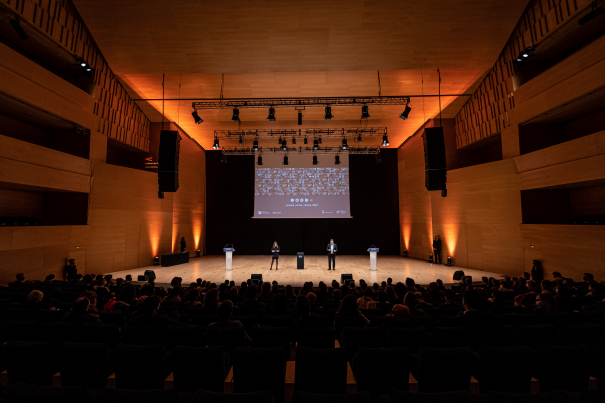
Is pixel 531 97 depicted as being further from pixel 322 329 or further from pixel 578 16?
pixel 322 329

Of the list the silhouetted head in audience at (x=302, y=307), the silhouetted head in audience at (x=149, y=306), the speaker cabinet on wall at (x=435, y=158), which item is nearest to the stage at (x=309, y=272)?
the speaker cabinet on wall at (x=435, y=158)

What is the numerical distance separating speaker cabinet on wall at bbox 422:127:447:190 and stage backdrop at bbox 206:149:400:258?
29.8 ft

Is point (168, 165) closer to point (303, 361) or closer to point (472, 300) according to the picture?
point (303, 361)

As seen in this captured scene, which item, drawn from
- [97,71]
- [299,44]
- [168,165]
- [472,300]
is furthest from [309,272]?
[97,71]

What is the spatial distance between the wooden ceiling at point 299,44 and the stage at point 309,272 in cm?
723

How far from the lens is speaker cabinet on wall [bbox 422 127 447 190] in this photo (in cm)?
855

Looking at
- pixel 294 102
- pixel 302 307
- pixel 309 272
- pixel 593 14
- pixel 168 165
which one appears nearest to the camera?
pixel 302 307

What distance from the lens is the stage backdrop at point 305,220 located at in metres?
17.6

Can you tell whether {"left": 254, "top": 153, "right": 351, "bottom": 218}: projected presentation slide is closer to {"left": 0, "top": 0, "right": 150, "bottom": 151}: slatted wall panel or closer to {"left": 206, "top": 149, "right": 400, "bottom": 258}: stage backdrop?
{"left": 206, "top": 149, "right": 400, "bottom": 258}: stage backdrop

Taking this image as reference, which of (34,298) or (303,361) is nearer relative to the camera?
(303,361)

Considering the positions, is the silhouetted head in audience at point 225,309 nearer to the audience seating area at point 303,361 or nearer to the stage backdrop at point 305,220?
the audience seating area at point 303,361

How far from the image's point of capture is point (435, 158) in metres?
8.61

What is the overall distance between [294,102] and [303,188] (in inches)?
196

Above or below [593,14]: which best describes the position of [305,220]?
below
